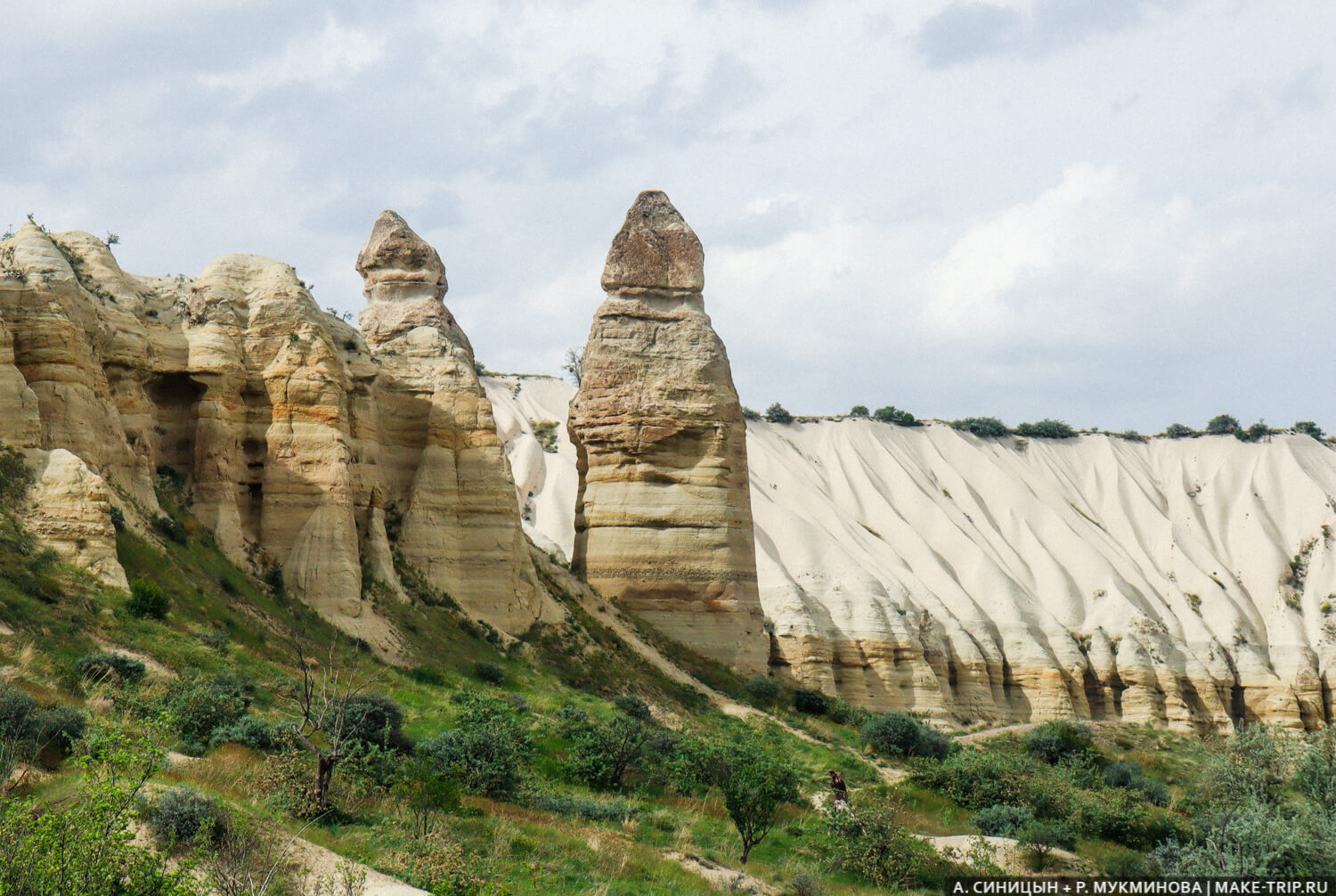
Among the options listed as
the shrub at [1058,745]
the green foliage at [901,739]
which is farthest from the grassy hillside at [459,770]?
the shrub at [1058,745]

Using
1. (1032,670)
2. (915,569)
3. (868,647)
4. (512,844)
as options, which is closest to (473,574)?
(512,844)

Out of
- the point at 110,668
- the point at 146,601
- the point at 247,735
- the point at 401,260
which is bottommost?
the point at 247,735

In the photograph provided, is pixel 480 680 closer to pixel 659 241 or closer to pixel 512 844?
pixel 512 844

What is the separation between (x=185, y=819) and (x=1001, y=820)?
16336mm

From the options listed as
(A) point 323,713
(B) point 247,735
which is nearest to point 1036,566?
(B) point 247,735

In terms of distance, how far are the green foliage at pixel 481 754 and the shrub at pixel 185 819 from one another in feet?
18.4

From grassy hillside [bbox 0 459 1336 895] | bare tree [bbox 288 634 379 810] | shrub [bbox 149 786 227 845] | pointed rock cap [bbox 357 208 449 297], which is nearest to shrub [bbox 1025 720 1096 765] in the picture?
grassy hillside [bbox 0 459 1336 895]

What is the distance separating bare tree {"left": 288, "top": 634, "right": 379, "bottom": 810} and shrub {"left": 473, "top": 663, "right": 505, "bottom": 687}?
3804 millimetres

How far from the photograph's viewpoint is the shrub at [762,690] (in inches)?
1564

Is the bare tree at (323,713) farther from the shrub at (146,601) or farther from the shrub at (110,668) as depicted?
the shrub at (146,601)

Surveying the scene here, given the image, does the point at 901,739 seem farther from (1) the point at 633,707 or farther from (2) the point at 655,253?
(2) the point at 655,253

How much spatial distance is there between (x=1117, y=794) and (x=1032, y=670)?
35.5 m

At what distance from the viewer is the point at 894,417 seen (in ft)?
318

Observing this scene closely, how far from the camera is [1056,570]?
74.5 meters
